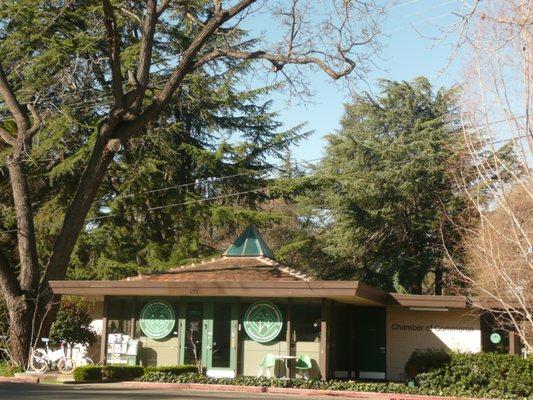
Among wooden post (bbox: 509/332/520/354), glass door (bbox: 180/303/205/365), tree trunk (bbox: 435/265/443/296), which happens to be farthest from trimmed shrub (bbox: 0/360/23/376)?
tree trunk (bbox: 435/265/443/296)

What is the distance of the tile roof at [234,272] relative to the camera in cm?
2356

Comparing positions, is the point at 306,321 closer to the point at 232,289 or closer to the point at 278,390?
the point at 232,289

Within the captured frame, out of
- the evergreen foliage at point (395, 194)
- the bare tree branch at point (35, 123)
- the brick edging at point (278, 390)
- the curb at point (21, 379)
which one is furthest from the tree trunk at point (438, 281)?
the curb at point (21, 379)

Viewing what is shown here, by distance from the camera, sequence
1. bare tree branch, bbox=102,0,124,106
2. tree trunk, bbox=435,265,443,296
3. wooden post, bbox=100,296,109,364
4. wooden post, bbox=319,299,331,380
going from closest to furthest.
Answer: bare tree branch, bbox=102,0,124,106, wooden post, bbox=319,299,331,380, wooden post, bbox=100,296,109,364, tree trunk, bbox=435,265,443,296

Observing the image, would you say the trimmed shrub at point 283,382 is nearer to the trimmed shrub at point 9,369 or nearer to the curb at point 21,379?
the curb at point 21,379

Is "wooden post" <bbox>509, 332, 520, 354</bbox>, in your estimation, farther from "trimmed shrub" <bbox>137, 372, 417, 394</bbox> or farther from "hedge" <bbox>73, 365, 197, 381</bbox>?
"hedge" <bbox>73, 365, 197, 381</bbox>

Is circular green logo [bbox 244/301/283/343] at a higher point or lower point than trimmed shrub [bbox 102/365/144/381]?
higher

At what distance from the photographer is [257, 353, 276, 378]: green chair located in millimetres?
22297

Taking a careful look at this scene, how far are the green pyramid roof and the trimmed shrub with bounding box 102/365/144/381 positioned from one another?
530 cm

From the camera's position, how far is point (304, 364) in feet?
73.2

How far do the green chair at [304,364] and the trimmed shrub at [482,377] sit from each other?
10.3 feet

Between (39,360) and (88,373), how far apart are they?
2132mm

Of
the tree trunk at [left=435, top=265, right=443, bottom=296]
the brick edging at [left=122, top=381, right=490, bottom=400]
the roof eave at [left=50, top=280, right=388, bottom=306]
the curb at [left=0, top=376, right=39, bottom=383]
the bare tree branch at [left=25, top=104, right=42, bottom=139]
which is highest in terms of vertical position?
the bare tree branch at [left=25, top=104, right=42, bottom=139]

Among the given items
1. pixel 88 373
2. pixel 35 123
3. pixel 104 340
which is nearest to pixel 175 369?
pixel 88 373
